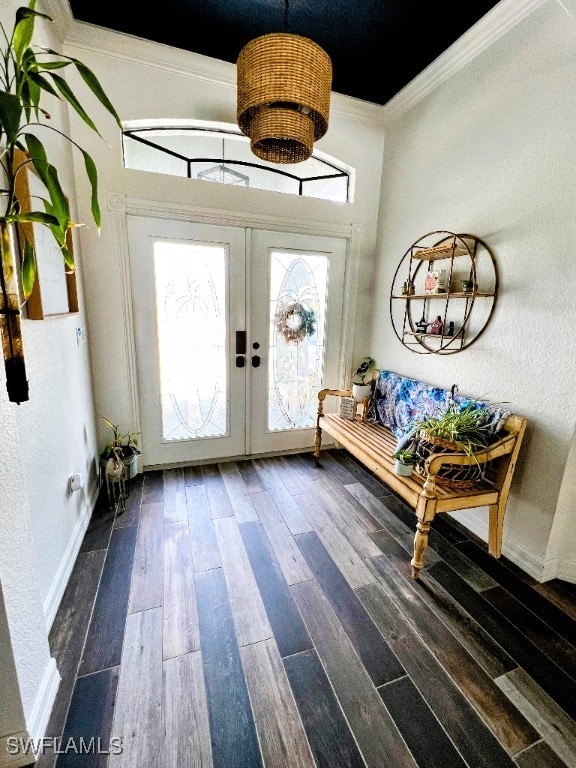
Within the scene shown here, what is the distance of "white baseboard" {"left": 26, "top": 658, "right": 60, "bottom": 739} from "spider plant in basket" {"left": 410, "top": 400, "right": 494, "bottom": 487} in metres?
1.77

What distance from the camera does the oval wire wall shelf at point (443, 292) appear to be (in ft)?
6.79

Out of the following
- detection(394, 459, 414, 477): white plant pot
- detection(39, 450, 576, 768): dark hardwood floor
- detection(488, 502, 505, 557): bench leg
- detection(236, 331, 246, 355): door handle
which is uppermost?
detection(236, 331, 246, 355): door handle

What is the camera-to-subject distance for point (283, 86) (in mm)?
1418

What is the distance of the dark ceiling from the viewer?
1.91 meters

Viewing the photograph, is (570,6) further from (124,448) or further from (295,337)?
(124,448)

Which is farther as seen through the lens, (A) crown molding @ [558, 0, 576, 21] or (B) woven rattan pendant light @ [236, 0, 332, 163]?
(A) crown molding @ [558, 0, 576, 21]

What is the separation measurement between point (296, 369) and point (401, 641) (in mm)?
2063

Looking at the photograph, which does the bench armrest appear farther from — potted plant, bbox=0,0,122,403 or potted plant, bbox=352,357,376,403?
potted plant, bbox=0,0,122,403

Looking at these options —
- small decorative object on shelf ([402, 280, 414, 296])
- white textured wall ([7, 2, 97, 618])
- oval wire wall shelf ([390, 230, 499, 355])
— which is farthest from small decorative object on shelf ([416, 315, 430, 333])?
white textured wall ([7, 2, 97, 618])

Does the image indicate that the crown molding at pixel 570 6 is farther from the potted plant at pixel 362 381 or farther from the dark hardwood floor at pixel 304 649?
the dark hardwood floor at pixel 304 649

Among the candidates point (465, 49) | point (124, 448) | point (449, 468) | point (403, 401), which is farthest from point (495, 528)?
point (465, 49)

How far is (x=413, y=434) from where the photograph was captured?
6.26 feet

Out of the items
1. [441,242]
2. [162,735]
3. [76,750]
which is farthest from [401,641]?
[441,242]

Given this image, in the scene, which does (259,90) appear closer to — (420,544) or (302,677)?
(420,544)
